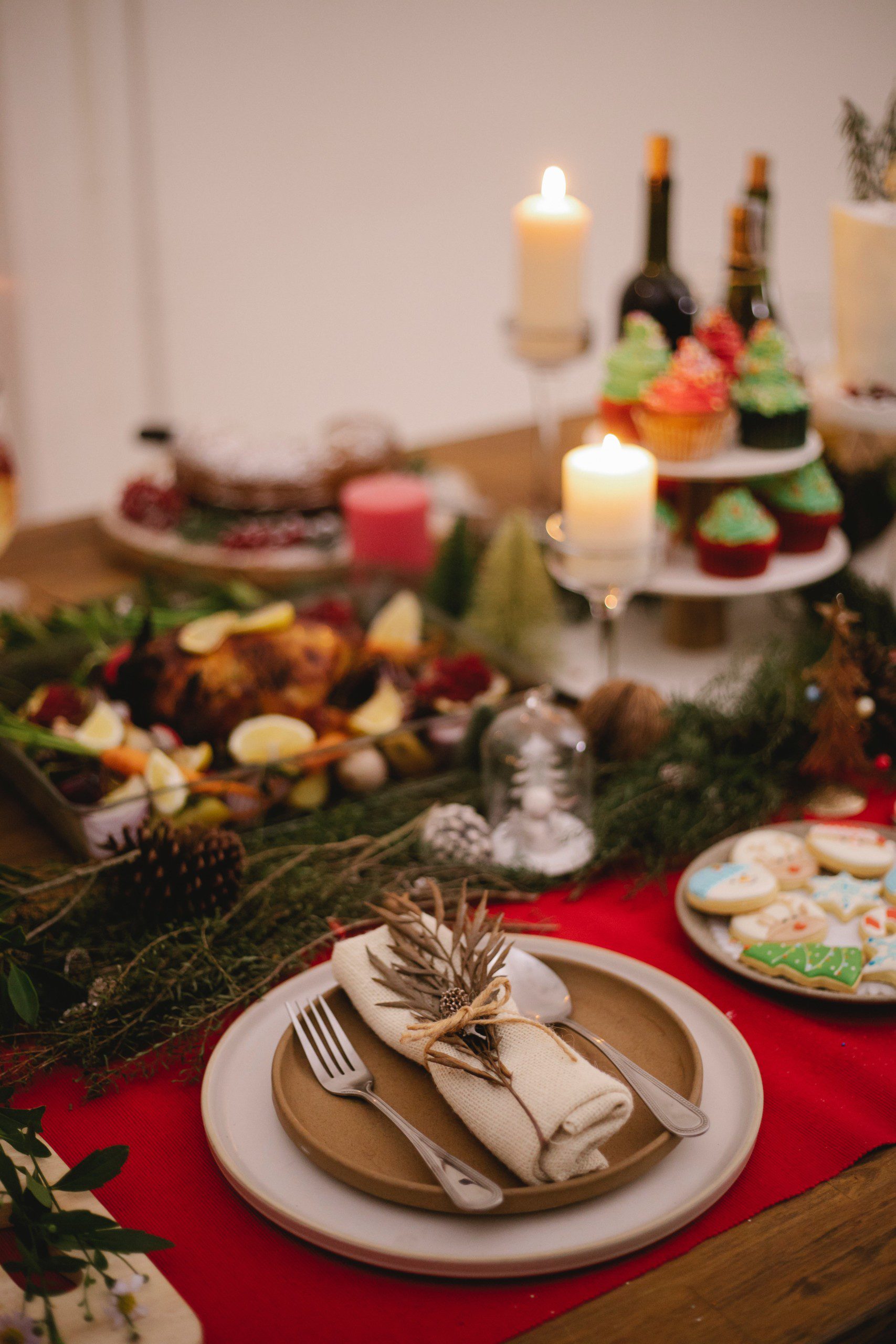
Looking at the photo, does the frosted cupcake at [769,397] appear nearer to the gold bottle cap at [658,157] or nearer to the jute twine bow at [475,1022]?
the gold bottle cap at [658,157]

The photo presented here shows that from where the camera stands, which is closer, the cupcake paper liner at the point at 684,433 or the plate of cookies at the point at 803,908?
the plate of cookies at the point at 803,908

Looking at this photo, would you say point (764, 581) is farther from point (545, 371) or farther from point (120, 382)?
point (120, 382)

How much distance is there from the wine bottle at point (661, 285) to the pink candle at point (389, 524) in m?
0.34

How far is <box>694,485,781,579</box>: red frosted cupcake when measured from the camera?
50.1 inches

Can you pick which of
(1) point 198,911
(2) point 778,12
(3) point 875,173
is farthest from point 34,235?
(1) point 198,911

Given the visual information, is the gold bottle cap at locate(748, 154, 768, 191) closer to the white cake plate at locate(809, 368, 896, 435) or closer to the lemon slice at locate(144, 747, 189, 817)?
the white cake plate at locate(809, 368, 896, 435)

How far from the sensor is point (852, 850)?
3.14ft

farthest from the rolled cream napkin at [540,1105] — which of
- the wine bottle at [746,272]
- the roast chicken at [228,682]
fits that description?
the wine bottle at [746,272]

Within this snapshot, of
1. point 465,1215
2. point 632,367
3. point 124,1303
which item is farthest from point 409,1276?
point 632,367

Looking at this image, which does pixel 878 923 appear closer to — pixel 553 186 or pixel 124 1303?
pixel 124 1303

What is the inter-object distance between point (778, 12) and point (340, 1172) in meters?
3.76

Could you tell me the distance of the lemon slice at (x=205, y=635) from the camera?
118 centimetres

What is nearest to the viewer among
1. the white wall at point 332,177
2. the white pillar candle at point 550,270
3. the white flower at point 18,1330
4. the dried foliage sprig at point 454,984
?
the white flower at point 18,1330

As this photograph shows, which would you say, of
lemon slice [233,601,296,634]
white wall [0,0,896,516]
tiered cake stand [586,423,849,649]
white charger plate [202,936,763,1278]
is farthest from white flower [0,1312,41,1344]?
white wall [0,0,896,516]
